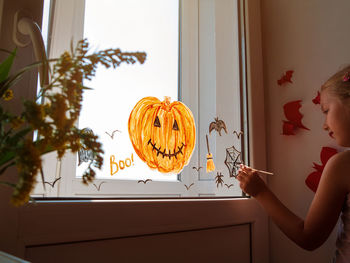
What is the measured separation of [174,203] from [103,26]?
1.79ft

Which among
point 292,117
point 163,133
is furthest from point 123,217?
point 292,117

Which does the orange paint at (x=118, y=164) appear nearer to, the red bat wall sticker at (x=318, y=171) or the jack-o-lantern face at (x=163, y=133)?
the jack-o-lantern face at (x=163, y=133)

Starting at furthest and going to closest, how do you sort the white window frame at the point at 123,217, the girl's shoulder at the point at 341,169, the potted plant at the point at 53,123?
the girl's shoulder at the point at 341,169
the white window frame at the point at 123,217
the potted plant at the point at 53,123

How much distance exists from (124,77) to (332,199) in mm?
676

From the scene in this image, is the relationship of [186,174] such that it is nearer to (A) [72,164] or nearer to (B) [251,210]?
(B) [251,210]

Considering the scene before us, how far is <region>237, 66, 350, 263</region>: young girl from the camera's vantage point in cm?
82

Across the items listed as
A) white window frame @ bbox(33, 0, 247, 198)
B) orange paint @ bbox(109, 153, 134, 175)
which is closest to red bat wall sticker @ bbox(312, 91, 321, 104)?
white window frame @ bbox(33, 0, 247, 198)

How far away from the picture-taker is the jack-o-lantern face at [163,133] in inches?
35.1

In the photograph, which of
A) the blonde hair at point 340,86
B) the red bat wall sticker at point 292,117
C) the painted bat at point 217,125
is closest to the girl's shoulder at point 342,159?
the blonde hair at point 340,86

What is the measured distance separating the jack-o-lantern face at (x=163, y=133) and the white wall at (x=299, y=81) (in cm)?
41

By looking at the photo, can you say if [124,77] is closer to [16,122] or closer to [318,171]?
[16,122]

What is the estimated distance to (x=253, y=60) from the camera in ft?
4.05

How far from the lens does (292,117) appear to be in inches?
46.0

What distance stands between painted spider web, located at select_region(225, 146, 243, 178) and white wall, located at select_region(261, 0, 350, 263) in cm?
17
